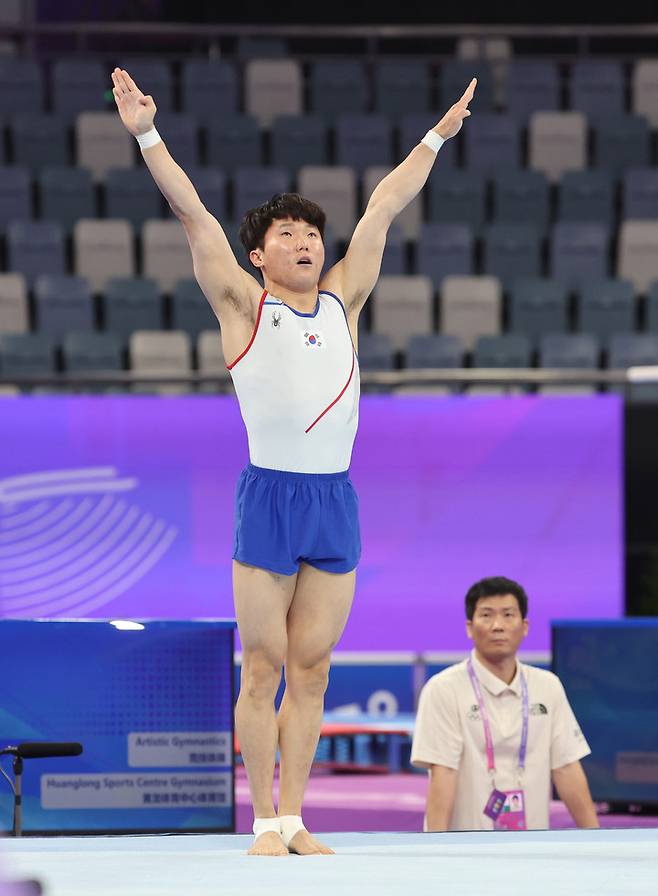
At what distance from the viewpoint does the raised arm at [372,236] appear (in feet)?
12.5

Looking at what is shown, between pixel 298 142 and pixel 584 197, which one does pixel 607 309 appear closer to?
pixel 584 197

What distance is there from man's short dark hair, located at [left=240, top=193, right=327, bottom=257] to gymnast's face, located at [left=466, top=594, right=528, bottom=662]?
5.15 ft

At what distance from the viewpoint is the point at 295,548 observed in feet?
11.5

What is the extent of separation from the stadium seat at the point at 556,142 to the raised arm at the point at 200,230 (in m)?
7.89

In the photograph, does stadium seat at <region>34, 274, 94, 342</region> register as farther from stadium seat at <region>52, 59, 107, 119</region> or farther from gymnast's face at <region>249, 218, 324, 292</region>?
gymnast's face at <region>249, 218, 324, 292</region>

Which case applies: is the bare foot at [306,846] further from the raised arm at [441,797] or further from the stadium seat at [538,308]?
the stadium seat at [538,308]

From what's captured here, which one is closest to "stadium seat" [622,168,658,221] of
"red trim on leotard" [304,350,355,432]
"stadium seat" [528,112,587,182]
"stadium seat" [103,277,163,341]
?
"stadium seat" [528,112,587,182]

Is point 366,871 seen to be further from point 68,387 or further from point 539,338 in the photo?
point 539,338

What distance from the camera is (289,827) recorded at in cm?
345

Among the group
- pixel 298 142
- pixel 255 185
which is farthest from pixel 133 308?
pixel 298 142

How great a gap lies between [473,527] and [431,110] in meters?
5.10

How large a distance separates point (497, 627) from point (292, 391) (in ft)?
5.00

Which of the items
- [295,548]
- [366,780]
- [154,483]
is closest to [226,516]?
[154,483]

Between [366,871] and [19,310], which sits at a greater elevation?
[19,310]
